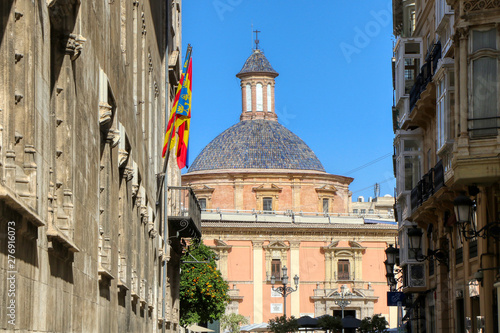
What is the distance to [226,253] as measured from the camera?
78.4 metres

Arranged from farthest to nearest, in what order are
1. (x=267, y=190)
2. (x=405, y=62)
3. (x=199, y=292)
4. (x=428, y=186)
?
1. (x=267, y=190)
2. (x=199, y=292)
3. (x=405, y=62)
4. (x=428, y=186)

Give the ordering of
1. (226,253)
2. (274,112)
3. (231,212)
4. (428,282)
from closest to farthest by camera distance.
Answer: (428,282), (226,253), (231,212), (274,112)

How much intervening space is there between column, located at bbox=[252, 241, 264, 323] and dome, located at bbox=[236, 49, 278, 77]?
22.7m

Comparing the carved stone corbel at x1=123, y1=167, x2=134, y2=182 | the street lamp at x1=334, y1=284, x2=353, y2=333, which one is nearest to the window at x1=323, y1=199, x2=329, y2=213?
the street lamp at x1=334, y1=284, x2=353, y2=333

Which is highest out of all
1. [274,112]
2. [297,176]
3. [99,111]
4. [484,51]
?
[274,112]

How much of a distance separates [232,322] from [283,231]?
9066mm

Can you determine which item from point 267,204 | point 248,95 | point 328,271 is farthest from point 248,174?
point 328,271

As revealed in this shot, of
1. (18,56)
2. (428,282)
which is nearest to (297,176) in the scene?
(428,282)

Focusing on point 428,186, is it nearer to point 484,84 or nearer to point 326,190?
point 484,84

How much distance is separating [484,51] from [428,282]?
44.4 feet

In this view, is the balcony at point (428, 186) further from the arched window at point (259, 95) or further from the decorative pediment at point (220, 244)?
the arched window at point (259, 95)

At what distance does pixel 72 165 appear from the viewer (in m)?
9.45

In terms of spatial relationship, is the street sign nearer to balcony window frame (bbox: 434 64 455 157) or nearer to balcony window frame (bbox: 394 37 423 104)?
balcony window frame (bbox: 394 37 423 104)

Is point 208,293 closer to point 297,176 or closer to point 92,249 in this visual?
point 92,249
